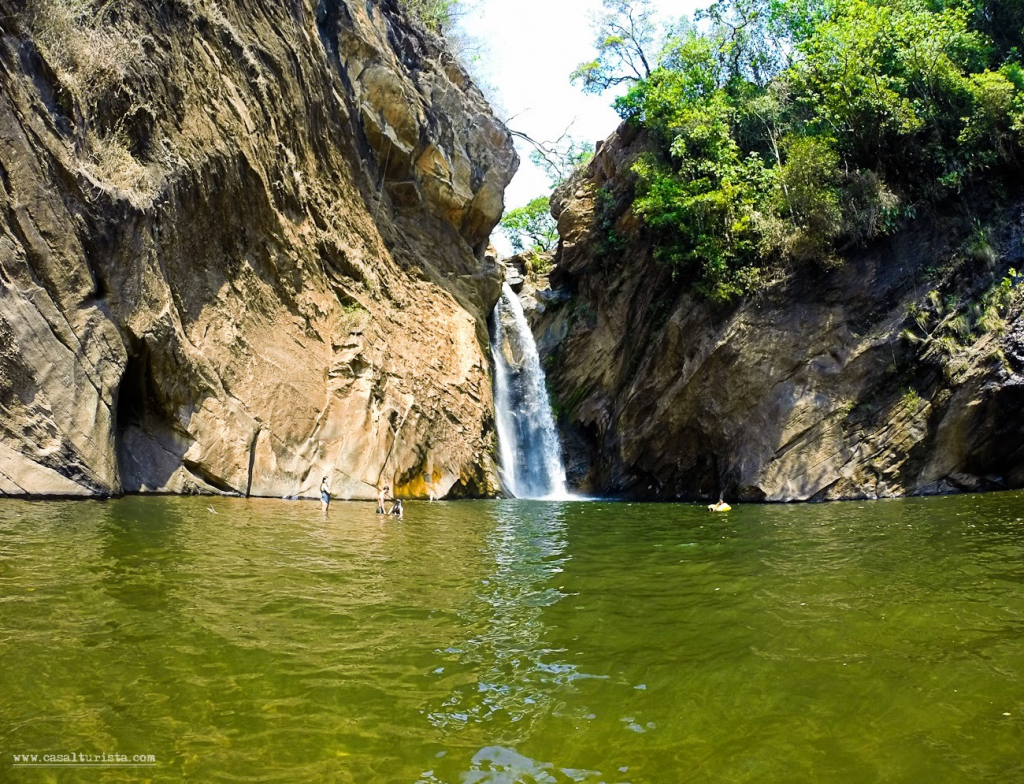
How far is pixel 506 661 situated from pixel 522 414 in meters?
25.1

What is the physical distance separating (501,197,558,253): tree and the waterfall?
72.9 feet

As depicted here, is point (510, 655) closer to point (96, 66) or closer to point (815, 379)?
point (96, 66)

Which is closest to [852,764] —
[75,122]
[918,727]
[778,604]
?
[918,727]

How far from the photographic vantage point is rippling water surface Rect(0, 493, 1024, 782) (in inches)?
152

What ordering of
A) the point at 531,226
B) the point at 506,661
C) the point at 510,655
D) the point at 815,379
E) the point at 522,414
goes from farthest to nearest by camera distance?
the point at 531,226
the point at 522,414
the point at 815,379
the point at 510,655
the point at 506,661

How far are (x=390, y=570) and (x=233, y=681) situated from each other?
433cm

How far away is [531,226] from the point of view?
5553 cm

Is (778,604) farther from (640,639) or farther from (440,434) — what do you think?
(440,434)

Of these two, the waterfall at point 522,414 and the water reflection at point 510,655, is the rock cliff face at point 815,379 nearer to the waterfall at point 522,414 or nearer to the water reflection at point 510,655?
the waterfall at point 522,414

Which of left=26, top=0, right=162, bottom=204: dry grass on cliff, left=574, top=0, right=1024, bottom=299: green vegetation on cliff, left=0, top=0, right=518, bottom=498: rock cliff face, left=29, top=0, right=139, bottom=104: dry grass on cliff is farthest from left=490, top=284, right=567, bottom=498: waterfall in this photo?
left=29, top=0, right=139, bottom=104: dry grass on cliff

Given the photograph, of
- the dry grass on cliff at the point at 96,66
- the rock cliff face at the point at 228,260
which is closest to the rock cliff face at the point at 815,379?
the rock cliff face at the point at 228,260

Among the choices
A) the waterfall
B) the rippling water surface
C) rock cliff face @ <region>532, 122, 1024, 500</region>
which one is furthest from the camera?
the waterfall

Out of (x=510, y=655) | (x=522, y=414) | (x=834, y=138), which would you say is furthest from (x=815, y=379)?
(x=510, y=655)

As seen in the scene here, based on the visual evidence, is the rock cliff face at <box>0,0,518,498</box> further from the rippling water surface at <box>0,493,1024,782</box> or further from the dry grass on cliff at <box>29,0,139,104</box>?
the rippling water surface at <box>0,493,1024,782</box>
